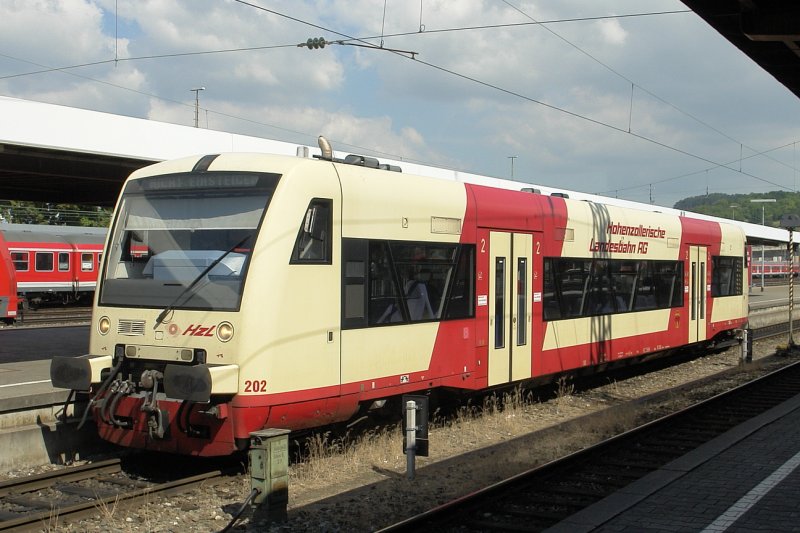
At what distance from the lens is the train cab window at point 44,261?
35.6m

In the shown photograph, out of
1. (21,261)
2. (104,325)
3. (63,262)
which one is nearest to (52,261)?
(63,262)

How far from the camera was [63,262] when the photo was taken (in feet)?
120

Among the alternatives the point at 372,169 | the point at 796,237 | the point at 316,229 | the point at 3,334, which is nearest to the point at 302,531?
the point at 316,229

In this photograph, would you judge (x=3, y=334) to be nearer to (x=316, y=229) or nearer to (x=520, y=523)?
(x=316, y=229)

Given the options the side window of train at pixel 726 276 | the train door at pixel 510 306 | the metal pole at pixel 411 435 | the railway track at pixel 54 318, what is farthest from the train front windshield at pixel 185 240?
the railway track at pixel 54 318

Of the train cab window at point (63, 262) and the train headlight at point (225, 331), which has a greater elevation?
the train cab window at point (63, 262)

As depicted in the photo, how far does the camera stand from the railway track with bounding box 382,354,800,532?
23.8 feet

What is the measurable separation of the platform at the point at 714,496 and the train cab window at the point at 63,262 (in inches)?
1267

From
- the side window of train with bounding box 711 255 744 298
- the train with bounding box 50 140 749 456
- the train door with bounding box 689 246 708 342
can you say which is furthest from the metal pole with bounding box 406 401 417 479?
the side window of train with bounding box 711 255 744 298

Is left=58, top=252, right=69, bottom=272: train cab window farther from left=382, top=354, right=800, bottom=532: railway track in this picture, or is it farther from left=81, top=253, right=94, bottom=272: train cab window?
left=382, top=354, right=800, bottom=532: railway track

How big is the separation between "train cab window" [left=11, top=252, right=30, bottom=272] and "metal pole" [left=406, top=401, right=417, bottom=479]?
30.6 meters

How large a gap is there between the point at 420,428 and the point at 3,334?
16.8m

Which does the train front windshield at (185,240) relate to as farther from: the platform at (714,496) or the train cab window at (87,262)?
the train cab window at (87,262)

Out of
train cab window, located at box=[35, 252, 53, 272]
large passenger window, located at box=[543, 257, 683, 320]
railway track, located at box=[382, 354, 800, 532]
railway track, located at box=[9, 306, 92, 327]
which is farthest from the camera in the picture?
train cab window, located at box=[35, 252, 53, 272]
